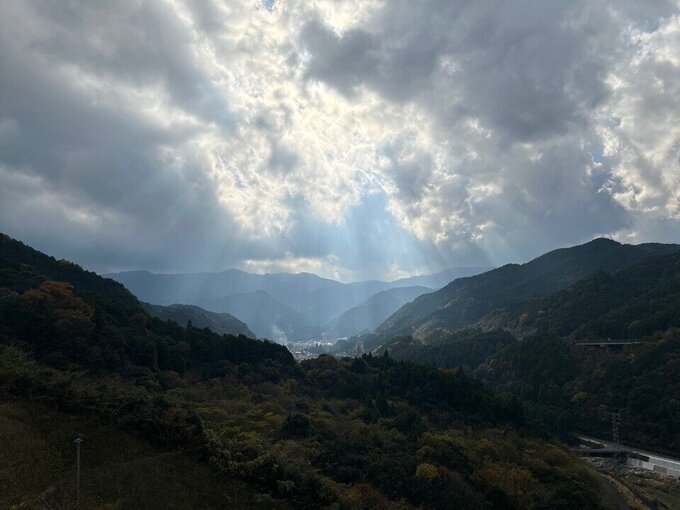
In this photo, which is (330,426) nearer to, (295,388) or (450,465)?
(450,465)

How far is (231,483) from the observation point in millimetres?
18266

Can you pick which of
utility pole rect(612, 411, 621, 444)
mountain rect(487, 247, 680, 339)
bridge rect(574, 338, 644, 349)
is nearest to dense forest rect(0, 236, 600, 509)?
utility pole rect(612, 411, 621, 444)

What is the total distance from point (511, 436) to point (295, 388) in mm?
23677

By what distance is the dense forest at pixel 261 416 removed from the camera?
19016mm

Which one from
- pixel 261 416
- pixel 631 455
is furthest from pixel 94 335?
pixel 631 455

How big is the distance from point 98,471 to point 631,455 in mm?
77189

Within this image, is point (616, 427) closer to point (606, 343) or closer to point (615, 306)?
point (606, 343)

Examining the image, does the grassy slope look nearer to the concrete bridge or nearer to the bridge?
the concrete bridge

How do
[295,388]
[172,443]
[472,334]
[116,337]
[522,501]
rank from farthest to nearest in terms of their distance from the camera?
[472,334]
[295,388]
[116,337]
[522,501]
[172,443]

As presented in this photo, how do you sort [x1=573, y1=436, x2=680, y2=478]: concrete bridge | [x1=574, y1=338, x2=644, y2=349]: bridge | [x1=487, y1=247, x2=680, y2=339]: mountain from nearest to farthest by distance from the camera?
1. [x1=573, y1=436, x2=680, y2=478]: concrete bridge
2. [x1=574, y1=338, x2=644, y2=349]: bridge
3. [x1=487, y1=247, x2=680, y2=339]: mountain

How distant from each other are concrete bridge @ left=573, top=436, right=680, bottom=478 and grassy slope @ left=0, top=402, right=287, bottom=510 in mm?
63067

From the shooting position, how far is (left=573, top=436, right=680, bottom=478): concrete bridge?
59.9 metres

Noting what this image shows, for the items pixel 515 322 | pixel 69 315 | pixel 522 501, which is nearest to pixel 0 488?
pixel 522 501

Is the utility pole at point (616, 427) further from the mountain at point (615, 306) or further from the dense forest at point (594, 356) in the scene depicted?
the mountain at point (615, 306)
